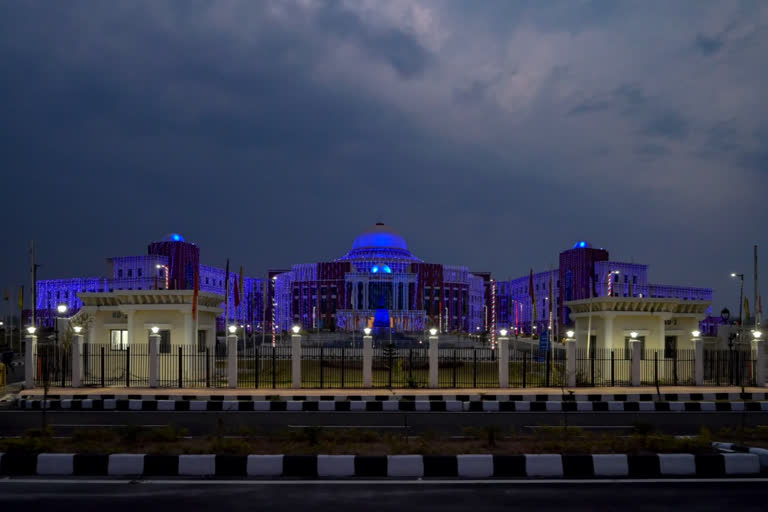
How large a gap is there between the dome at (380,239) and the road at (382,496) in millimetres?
109237

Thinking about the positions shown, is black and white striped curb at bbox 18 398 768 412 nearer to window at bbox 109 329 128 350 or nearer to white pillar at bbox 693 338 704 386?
white pillar at bbox 693 338 704 386

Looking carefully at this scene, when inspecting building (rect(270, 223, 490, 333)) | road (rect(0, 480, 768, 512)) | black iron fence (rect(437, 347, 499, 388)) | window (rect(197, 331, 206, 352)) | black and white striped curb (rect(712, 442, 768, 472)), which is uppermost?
building (rect(270, 223, 490, 333))

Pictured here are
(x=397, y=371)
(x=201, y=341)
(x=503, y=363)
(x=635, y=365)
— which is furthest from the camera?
(x=397, y=371)

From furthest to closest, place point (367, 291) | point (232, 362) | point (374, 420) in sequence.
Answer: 1. point (367, 291)
2. point (232, 362)
3. point (374, 420)

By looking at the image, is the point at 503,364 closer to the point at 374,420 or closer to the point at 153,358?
the point at 374,420

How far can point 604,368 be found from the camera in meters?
27.1

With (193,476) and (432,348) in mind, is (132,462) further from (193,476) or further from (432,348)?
(432,348)

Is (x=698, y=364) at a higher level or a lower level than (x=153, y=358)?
lower

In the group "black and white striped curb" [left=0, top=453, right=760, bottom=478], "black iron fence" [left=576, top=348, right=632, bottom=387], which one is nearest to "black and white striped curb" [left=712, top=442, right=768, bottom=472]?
"black and white striped curb" [left=0, top=453, right=760, bottom=478]

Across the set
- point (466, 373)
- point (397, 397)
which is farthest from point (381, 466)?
point (466, 373)

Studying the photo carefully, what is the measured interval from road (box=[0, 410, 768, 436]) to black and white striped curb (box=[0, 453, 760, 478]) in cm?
411

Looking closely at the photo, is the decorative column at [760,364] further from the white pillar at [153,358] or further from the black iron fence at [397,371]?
the white pillar at [153,358]

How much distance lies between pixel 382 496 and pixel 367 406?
11442mm

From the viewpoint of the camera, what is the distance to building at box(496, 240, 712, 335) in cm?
9525
